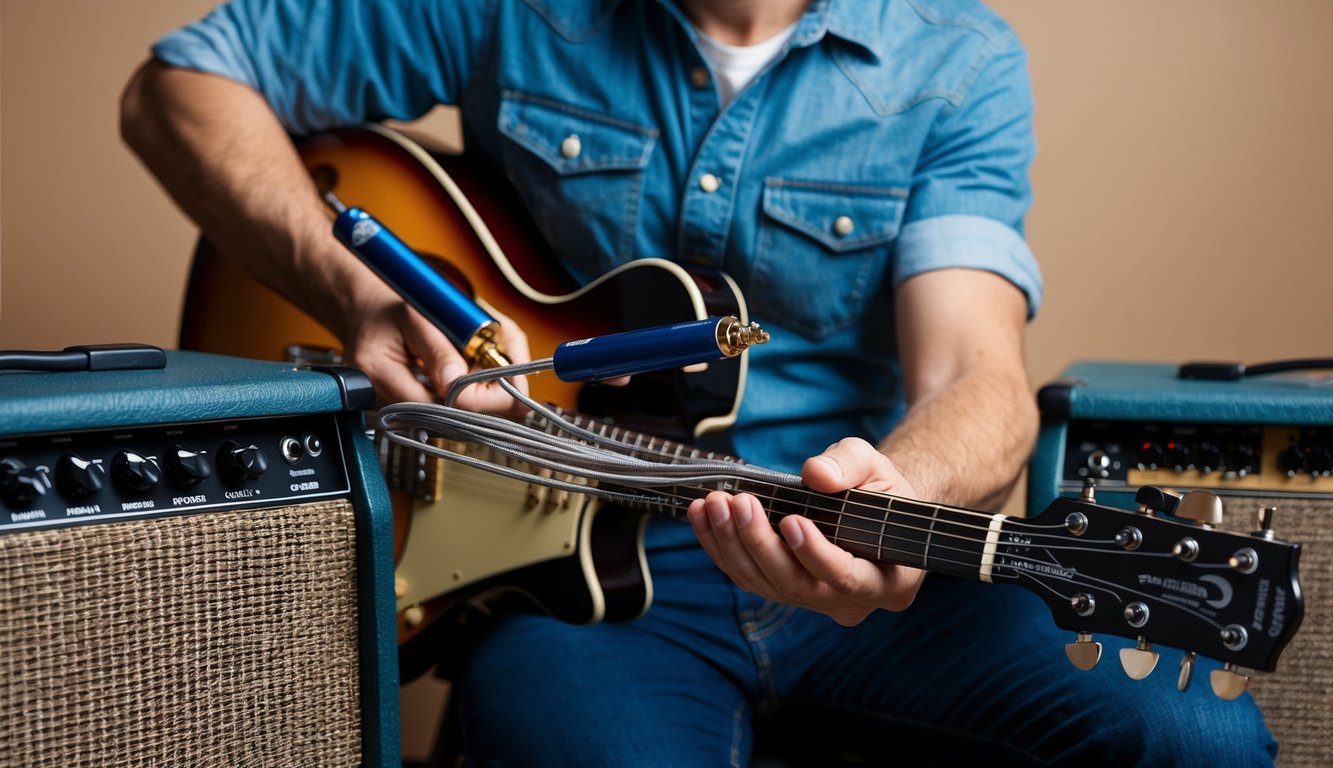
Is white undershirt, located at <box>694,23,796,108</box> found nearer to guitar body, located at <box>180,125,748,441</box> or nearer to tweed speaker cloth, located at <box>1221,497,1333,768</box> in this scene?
guitar body, located at <box>180,125,748,441</box>

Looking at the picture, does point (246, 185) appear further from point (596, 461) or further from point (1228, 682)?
point (1228, 682)

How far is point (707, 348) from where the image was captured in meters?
0.67

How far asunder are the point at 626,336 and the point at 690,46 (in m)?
0.61

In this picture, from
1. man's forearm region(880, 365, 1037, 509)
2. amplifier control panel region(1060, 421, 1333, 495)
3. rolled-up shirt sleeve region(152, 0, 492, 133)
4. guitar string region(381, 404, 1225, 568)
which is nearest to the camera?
guitar string region(381, 404, 1225, 568)

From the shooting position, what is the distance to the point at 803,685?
3.57 ft

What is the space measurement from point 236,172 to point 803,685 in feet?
2.58

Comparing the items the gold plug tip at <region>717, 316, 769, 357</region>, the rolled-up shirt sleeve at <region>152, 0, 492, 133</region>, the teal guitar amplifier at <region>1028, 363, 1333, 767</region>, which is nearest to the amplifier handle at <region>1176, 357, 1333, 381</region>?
the teal guitar amplifier at <region>1028, 363, 1333, 767</region>

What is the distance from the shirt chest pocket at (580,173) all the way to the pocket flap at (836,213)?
0.48 ft

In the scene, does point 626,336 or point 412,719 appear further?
point 412,719

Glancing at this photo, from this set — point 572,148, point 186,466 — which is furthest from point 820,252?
point 186,466

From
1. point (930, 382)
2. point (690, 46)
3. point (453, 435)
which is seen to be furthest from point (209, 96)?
point (930, 382)

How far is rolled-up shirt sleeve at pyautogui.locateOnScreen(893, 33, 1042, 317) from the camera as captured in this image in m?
1.15

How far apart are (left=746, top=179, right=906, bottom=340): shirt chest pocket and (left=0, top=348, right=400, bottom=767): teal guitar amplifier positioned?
0.53 m

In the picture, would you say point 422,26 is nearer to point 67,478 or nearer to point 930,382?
point 930,382
